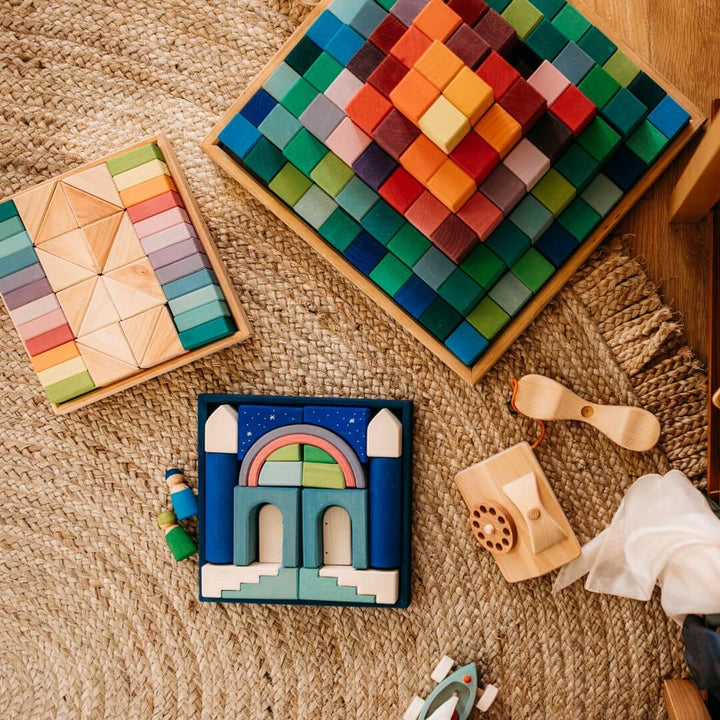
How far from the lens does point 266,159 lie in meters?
0.94

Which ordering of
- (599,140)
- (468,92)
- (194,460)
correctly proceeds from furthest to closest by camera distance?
(194,460) < (599,140) < (468,92)

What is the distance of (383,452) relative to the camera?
3.13 ft

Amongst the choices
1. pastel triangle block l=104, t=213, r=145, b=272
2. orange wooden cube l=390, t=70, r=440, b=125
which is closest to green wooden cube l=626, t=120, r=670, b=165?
orange wooden cube l=390, t=70, r=440, b=125

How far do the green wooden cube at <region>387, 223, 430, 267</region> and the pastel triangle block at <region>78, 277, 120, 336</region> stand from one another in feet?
1.31

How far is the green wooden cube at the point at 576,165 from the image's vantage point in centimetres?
88

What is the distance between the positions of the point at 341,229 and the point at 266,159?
0.47ft

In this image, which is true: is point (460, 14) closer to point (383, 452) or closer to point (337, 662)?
point (383, 452)

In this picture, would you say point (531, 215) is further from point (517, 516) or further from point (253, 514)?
point (253, 514)

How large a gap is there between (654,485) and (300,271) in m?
0.59

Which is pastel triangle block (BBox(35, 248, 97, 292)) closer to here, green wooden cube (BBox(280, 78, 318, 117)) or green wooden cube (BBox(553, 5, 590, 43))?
green wooden cube (BBox(280, 78, 318, 117))

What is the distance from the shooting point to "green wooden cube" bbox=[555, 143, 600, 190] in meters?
0.88

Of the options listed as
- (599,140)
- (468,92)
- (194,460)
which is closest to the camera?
(468,92)

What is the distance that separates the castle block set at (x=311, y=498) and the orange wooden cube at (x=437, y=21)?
1.57ft

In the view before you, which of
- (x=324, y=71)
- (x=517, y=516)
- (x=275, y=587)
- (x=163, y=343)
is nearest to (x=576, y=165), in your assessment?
(x=324, y=71)
